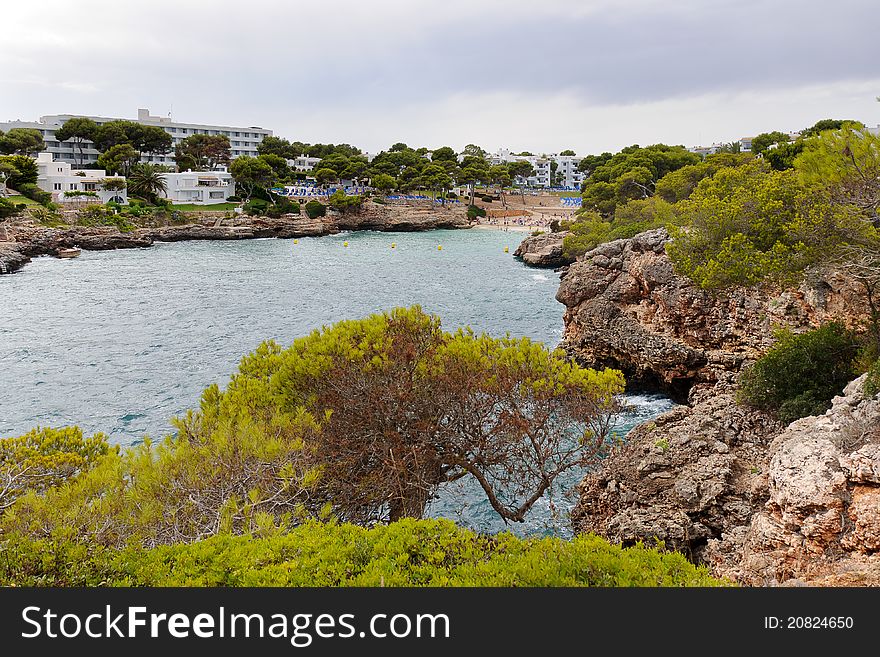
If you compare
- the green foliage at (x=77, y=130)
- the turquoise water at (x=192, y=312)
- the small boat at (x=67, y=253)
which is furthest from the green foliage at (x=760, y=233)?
the green foliage at (x=77, y=130)

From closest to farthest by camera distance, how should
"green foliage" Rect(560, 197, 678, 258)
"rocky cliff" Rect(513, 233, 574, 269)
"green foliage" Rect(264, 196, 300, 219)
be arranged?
"green foliage" Rect(560, 197, 678, 258), "rocky cliff" Rect(513, 233, 574, 269), "green foliage" Rect(264, 196, 300, 219)

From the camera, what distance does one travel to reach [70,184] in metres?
89.8

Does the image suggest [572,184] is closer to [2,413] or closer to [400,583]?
[2,413]

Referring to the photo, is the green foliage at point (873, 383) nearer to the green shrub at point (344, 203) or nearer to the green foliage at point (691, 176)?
the green foliage at point (691, 176)

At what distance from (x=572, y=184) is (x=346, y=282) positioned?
134705 millimetres

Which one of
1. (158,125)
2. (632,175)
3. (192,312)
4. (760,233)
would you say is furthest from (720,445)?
(158,125)

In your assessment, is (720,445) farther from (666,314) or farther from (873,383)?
(666,314)

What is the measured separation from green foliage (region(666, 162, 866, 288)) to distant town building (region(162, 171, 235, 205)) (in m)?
94.0

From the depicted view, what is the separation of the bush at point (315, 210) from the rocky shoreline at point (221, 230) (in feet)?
3.76

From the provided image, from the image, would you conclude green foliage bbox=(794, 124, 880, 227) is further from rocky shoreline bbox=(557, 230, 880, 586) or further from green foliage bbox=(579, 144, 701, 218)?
green foliage bbox=(579, 144, 701, 218)

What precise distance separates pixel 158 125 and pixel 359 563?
154218 mm

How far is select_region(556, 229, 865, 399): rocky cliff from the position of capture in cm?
2067

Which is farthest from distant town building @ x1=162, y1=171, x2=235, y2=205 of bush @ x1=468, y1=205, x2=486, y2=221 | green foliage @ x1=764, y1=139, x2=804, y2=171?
green foliage @ x1=764, y1=139, x2=804, y2=171
